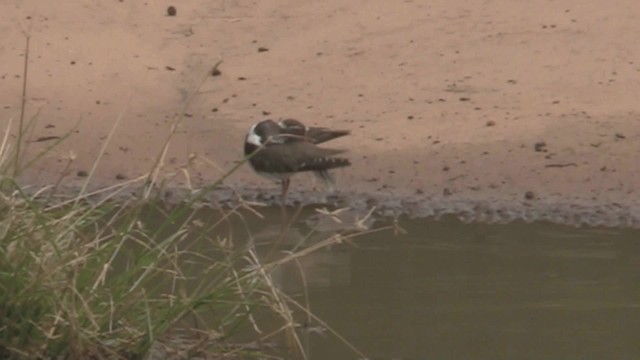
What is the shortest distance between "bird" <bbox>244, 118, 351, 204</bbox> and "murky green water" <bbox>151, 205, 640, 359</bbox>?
0.58m

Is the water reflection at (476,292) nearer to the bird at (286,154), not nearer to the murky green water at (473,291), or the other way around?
the murky green water at (473,291)

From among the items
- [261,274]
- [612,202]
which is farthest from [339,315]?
[612,202]

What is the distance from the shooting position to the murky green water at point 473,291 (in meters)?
6.11

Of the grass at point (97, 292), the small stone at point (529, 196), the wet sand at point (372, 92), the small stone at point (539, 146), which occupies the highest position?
the grass at point (97, 292)

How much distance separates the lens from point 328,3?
13328mm

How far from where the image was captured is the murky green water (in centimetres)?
611

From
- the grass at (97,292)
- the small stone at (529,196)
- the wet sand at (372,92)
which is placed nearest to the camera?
the grass at (97,292)

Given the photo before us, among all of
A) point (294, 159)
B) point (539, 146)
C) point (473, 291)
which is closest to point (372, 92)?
point (539, 146)

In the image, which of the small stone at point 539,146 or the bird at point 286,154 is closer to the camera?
the bird at point 286,154

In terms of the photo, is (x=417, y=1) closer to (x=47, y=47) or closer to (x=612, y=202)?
(x=47, y=47)

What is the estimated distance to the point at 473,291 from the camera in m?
6.99

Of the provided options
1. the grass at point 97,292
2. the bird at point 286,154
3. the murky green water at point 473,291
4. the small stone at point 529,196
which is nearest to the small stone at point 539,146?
the small stone at point 529,196

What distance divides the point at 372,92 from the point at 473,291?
468 centimetres

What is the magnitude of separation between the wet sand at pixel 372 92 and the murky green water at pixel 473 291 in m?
0.88
